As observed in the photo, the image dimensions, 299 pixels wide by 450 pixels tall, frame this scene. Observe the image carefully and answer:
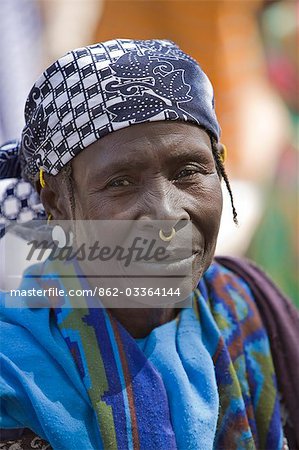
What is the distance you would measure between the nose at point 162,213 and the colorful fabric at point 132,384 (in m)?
0.34

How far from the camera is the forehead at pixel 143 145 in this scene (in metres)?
1.77

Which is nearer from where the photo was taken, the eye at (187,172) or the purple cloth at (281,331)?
the eye at (187,172)

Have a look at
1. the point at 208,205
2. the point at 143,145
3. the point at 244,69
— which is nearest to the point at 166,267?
the point at 208,205

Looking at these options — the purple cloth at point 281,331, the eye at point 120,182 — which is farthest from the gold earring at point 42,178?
the purple cloth at point 281,331

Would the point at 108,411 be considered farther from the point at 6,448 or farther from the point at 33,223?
the point at 33,223

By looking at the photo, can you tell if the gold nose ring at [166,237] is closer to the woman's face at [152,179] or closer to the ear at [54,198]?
the woman's face at [152,179]

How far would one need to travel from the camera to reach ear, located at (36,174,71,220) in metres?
1.94

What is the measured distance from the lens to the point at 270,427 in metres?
2.08

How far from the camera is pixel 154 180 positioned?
179 cm

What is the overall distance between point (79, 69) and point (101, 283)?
22.8 inches

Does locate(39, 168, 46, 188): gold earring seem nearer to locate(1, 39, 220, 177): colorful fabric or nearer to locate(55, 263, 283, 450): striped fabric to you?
locate(1, 39, 220, 177): colorful fabric

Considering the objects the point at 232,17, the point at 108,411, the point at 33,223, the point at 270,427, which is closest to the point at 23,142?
the point at 33,223

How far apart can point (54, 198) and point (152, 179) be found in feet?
1.10

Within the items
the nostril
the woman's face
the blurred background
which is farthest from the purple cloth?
the blurred background
